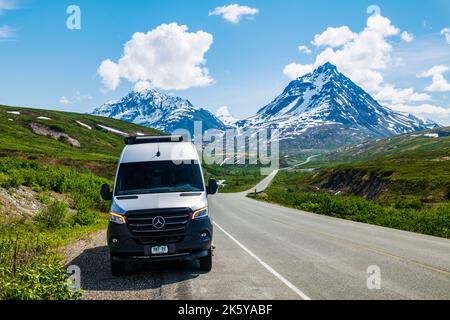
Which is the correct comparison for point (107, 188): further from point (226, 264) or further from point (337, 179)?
point (337, 179)

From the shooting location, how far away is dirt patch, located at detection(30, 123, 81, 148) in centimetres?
11225

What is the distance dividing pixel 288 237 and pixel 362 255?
4.91 meters

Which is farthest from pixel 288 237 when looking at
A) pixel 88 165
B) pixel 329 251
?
pixel 88 165

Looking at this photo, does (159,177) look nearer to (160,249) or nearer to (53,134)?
(160,249)

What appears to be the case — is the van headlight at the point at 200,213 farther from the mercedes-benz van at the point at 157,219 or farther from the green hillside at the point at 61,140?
the green hillside at the point at 61,140

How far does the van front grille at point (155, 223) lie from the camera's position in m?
9.73

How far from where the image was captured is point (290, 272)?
33.5ft

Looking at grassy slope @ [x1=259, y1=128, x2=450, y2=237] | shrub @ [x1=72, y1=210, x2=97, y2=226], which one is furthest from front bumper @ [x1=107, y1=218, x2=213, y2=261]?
grassy slope @ [x1=259, y1=128, x2=450, y2=237]

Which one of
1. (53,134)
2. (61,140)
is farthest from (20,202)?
(53,134)

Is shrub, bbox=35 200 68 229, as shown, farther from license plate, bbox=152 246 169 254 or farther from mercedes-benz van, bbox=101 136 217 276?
license plate, bbox=152 246 169 254

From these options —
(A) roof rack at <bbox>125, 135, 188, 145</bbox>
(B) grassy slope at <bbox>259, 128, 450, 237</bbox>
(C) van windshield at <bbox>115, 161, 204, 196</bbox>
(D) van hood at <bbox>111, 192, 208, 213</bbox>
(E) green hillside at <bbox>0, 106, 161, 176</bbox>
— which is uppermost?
(E) green hillside at <bbox>0, 106, 161, 176</bbox>

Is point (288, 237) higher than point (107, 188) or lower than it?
lower
